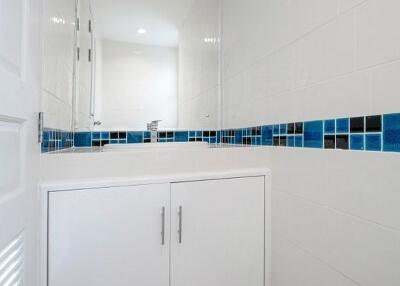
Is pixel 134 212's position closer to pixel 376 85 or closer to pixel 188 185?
pixel 188 185

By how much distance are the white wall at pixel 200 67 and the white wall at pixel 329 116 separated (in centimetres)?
52

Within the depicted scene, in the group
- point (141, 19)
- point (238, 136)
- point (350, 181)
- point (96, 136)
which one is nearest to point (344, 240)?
point (350, 181)

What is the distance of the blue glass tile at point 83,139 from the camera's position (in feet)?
4.99

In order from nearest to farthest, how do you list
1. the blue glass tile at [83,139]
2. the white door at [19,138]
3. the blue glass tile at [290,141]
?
the white door at [19,138] < the blue glass tile at [290,141] < the blue glass tile at [83,139]

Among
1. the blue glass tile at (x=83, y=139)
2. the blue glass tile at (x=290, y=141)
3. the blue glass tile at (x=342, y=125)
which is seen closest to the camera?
the blue glass tile at (x=342, y=125)

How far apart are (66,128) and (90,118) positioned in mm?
256

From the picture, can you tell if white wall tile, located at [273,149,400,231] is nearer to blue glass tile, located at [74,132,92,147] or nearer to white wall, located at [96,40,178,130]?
white wall, located at [96,40,178,130]

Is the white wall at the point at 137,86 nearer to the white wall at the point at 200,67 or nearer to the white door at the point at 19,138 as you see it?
the white wall at the point at 200,67

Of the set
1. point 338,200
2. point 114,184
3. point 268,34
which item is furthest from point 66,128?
point 338,200

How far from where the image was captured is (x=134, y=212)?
1.00 meters

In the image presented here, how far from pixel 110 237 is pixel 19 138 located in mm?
500

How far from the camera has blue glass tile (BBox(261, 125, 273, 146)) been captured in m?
1.23

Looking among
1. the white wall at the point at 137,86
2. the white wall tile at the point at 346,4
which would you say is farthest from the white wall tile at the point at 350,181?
the white wall at the point at 137,86

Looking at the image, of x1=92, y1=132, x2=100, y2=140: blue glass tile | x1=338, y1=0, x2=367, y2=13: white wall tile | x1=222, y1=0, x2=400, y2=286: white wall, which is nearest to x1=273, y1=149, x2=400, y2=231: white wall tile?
x1=222, y1=0, x2=400, y2=286: white wall
